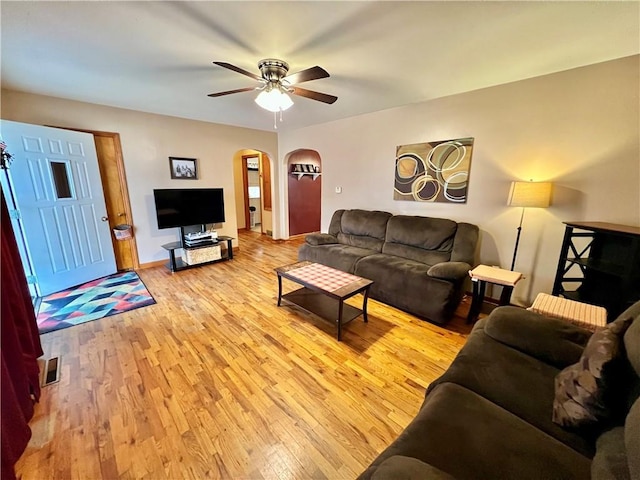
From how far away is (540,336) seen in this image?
1.45 meters

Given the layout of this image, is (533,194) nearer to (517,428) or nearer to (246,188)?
(517,428)

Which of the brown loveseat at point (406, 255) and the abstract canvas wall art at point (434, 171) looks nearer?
the brown loveseat at point (406, 255)

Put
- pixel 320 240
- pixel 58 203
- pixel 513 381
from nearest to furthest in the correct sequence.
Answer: pixel 513 381
pixel 58 203
pixel 320 240

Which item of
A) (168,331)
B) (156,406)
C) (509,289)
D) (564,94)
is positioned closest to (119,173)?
(168,331)

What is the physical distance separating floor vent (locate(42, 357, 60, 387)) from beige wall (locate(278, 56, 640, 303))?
156 inches

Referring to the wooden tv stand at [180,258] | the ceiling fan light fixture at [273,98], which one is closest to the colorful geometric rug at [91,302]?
the wooden tv stand at [180,258]

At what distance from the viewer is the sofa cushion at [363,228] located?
3756 mm

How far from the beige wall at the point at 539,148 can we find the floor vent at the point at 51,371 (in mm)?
3962

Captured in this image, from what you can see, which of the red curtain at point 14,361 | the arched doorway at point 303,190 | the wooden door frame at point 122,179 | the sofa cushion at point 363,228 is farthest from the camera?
the arched doorway at point 303,190

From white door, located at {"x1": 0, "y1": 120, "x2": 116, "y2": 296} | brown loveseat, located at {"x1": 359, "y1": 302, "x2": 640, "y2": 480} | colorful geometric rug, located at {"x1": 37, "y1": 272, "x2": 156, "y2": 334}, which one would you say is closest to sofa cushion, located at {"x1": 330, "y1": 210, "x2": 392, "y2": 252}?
brown loveseat, located at {"x1": 359, "y1": 302, "x2": 640, "y2": 480}

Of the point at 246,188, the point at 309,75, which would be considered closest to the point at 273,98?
the point at 309,75

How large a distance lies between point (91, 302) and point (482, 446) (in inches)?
153

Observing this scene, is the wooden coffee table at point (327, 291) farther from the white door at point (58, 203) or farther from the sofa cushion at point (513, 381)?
the white door at point (58, 203)

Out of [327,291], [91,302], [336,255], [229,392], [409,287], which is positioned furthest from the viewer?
[336,255]
